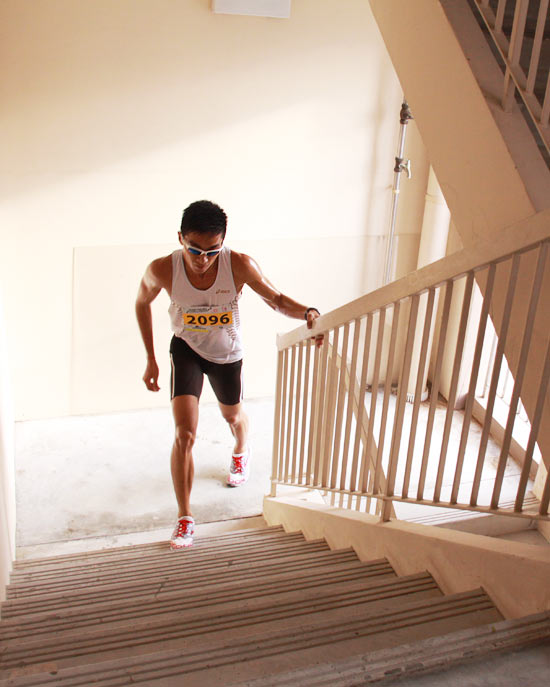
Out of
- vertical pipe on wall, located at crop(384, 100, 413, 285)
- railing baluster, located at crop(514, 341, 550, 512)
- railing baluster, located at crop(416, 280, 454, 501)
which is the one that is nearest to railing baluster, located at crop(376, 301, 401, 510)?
railing baluster, located at crop(416, 280, 454, 501)

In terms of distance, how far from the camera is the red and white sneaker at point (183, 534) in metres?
3.55

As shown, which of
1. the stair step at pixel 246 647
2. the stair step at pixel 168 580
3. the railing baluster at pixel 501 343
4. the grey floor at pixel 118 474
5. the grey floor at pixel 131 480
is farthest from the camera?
the grey floor at pixel 118 474

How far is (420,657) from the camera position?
1.49m

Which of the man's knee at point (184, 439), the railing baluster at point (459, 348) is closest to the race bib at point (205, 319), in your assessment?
the man's knee at point (184, 439)

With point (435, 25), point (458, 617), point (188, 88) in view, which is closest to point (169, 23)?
point (188, 88)

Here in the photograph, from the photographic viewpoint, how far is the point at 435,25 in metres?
2.17

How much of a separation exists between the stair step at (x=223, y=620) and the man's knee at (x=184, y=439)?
1387 millimetres

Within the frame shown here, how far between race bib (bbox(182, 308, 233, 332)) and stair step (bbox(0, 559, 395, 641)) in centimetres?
142

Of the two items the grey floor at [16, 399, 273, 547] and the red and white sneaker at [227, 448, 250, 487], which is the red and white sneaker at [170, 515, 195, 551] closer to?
the grey floor at [16, 399, 273, 547]

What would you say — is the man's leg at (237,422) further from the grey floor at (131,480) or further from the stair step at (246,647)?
the stair step at (246,647)

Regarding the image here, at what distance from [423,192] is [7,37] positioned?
309 centimetres

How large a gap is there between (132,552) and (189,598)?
53.5 inches

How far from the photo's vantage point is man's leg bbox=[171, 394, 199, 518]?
353 cm

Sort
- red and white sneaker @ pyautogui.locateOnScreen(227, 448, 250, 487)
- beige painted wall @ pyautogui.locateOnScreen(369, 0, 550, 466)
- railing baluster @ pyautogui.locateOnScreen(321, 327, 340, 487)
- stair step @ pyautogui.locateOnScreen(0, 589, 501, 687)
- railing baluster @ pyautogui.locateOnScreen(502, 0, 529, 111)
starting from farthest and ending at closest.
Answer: red and white sneaker @ pyautogui.locateOnScreen(227, 448, 250, 487)
railing baluster @ pyautogui.locateOnScreen(321, 327, 340, 487)
beige painted wall @ pyautogui.locateOnScreen(369, 0, 550, 466)
railing baluster @ pyautogui.locateOnScreen(502, 0, 529, 111)
stair step @ pyautogui.locateOnScreen(0, 589, 501, 687)
